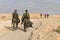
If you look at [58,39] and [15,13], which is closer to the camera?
[58,39]

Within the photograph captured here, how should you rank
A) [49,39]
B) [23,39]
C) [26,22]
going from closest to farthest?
[49,39], [23,39], [26,22]

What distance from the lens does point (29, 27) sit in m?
26.8

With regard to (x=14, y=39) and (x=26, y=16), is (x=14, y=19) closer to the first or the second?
(x=26, y=16)

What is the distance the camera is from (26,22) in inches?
1014

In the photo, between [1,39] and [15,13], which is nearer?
[1,39]

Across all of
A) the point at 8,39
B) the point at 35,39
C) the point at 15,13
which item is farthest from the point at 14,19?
the point at 35,39

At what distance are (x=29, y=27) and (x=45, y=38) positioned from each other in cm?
1041

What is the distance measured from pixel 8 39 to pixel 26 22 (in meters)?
7.85

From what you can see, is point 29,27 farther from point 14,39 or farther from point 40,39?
point 40,39

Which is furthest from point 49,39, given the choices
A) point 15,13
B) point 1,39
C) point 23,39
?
point 15,13

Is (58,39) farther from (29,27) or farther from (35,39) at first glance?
(29,27)

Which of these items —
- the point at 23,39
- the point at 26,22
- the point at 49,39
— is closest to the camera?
the point at 49,39

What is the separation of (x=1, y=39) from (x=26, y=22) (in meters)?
8.06

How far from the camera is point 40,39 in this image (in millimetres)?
15938
